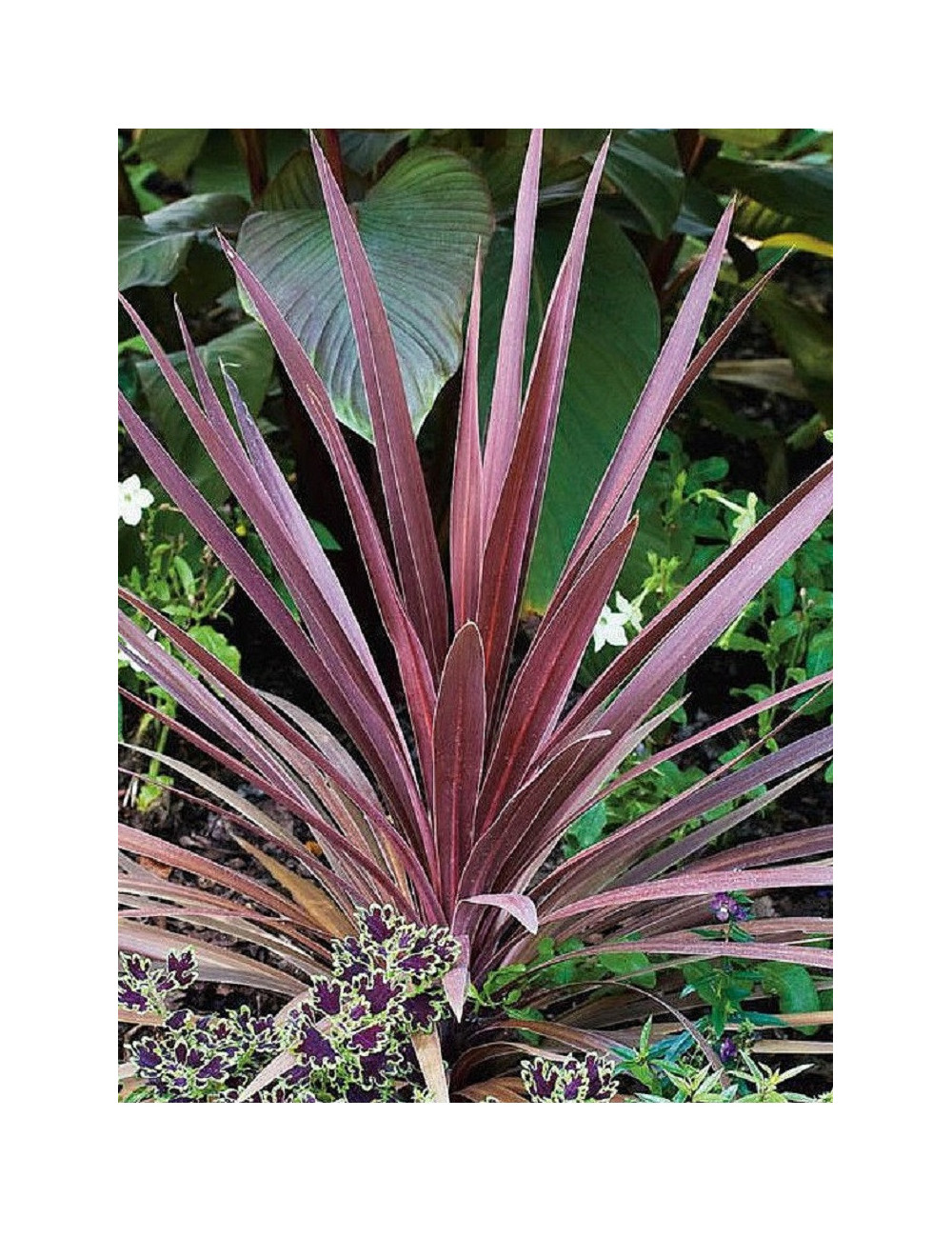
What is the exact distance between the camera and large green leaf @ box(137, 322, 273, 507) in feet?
4.79

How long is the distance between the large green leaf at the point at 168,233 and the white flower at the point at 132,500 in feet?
0.69

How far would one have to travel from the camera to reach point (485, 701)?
0.98 m

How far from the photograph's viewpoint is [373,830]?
1204 millimetres

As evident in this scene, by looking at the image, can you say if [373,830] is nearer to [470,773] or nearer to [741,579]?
[470,773]

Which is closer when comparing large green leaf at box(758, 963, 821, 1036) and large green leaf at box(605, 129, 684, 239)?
large green leaf at box(758, 963, 821, 1036)

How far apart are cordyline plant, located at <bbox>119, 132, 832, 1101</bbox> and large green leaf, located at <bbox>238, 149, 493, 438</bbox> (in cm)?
5

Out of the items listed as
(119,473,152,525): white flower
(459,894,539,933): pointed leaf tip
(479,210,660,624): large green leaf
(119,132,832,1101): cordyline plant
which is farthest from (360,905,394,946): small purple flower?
(119,473,152,525): white flower

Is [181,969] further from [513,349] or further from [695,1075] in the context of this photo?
[513,349]

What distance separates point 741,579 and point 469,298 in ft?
1.36

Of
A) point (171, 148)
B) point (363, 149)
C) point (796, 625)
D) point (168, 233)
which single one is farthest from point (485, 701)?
point (171, 148)

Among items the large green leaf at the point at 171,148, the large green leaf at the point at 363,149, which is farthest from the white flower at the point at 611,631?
the large green leaf at the point at 171,148

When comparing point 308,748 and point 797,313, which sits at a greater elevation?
point 797,313

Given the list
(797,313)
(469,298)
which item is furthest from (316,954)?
(797,313)

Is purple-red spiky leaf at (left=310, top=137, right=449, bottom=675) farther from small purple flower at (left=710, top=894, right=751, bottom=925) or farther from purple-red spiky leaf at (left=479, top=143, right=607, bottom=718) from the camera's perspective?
small purple flower at (left=710, top=894, right=751, bottom=925)
